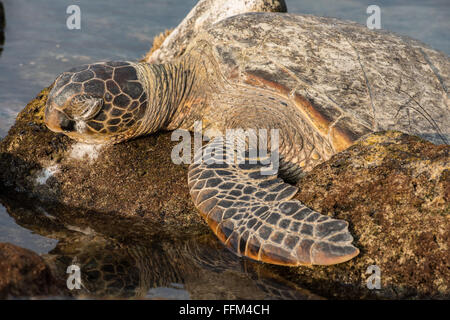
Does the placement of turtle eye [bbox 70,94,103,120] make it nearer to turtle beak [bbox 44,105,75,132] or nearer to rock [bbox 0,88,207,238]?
turtle beak [bbox 44,105,75,132]

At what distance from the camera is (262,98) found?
14.8ft

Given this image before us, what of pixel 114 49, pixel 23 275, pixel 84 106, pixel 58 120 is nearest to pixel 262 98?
pixel 84 106

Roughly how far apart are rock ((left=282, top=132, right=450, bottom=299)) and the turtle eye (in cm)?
202

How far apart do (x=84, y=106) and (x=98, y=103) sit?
0.13 meters

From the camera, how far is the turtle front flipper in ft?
10.1

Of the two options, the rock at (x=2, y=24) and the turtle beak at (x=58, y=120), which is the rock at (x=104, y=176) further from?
the rock at (x=2, y=24)

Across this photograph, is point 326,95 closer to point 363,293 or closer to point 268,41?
point 268,41

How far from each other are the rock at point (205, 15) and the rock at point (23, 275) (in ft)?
16.9

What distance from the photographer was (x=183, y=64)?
5090 millimetres

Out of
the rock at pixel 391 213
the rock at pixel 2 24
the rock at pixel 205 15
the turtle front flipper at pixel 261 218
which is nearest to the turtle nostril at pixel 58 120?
the turtle front flipper at pixel 261 218

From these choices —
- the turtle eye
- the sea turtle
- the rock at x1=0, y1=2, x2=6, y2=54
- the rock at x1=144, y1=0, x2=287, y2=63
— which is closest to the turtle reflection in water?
the sea turtle

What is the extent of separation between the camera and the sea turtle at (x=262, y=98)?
3.98 meters

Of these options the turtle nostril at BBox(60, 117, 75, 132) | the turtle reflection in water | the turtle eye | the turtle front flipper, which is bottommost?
the turtle reflection in water

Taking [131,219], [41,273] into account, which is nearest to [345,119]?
[131,219]
